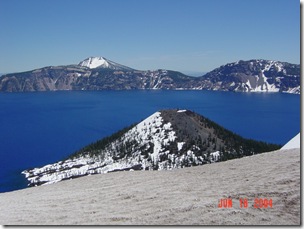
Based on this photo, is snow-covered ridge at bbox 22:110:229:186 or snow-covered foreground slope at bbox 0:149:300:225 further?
snow-covered ridge at bbox 22:110:229:186

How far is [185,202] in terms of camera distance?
6652 millimetres

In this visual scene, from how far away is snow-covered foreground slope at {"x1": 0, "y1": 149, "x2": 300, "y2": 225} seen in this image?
5.67 m

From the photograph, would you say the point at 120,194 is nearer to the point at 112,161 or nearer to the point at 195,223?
the point at 195,223

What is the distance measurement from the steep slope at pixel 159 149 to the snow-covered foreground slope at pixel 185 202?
38910 millimetres

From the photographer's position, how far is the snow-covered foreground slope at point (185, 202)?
567 centimetres

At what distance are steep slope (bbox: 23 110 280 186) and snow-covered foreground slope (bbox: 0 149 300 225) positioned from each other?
128 ft

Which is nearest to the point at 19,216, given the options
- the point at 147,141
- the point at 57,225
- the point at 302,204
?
the point at 57,225

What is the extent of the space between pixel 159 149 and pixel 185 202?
48.2m
